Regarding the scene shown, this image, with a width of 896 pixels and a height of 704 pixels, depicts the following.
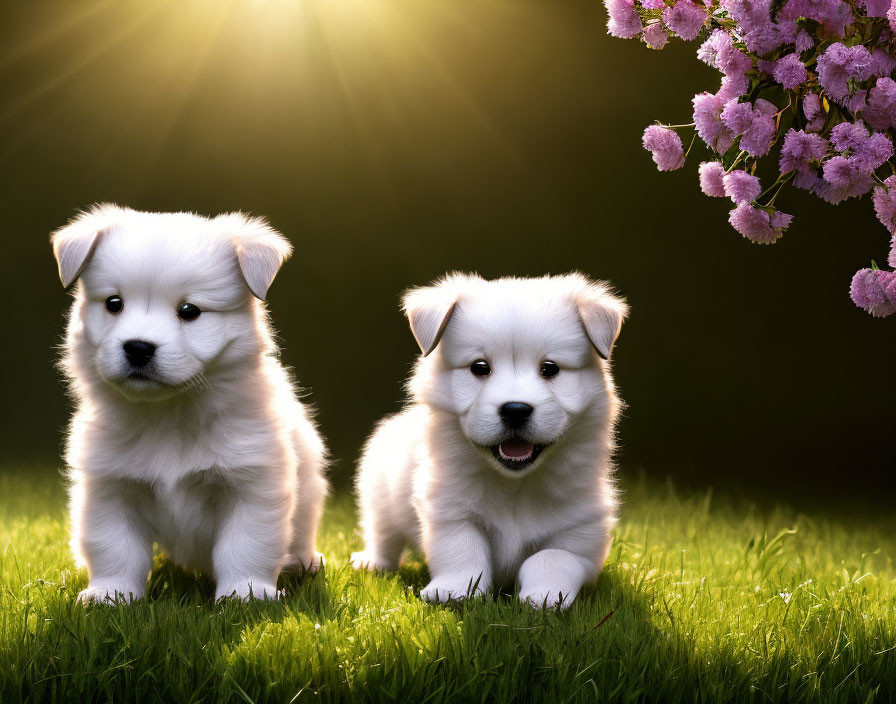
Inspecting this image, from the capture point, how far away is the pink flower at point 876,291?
11.5 ft

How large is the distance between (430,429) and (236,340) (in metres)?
0.89

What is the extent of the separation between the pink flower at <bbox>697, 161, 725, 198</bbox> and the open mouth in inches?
45.5

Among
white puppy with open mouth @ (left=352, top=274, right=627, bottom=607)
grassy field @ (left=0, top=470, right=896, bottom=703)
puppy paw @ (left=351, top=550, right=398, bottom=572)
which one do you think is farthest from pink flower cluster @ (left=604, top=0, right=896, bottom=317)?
puppy paw @ (left=351, top=550, right=398, bottom=572)

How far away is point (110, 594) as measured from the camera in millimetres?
3721

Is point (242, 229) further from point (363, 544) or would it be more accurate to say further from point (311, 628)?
point (363, 544)

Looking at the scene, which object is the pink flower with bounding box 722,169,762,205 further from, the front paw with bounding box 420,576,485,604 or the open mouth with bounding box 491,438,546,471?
the front paw with bounding box 420,576,485,604

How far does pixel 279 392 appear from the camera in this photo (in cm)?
411

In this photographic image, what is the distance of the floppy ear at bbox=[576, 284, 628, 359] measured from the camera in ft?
12.7

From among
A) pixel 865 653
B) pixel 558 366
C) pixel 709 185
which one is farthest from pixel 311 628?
pixel 709 185

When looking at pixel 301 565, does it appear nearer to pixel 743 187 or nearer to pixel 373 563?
pixel 373 563

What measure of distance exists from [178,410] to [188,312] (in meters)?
0.42

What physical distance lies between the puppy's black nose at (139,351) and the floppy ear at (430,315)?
1034mm

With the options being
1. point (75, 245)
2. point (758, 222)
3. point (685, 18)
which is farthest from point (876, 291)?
point (75, 245)

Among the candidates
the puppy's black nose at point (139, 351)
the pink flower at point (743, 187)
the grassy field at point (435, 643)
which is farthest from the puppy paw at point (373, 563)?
the pink flower at point (743, 187)
